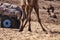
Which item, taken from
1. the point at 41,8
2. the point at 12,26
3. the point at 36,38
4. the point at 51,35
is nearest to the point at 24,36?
the point at 36,38

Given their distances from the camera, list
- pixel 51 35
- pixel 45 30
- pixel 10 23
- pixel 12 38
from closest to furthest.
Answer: pixel 12 38 < pixel 51 35 < pixel 45 30 < pixel 10 23

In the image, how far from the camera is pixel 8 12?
22.9 ft

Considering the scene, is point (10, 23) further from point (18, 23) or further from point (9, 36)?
point (9, 36)

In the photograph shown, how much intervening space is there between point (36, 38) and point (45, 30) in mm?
926

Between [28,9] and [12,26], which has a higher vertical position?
[28,9]

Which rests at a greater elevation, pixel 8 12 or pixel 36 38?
pixel 8 12

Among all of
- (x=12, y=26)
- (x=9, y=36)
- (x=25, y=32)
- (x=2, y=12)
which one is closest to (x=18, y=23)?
(x=12, y=26)

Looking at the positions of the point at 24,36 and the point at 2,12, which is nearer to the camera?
the point at 24,36

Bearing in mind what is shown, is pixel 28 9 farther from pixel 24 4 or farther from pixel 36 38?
pixel 36 38

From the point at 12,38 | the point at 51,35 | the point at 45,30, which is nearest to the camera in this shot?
the point at 12,38

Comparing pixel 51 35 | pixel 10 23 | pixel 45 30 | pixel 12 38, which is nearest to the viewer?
pixel 12 38

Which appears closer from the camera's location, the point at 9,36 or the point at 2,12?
Result: the point at 9,36

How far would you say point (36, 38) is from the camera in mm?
5309

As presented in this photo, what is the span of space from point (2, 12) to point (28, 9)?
4.44 ft
